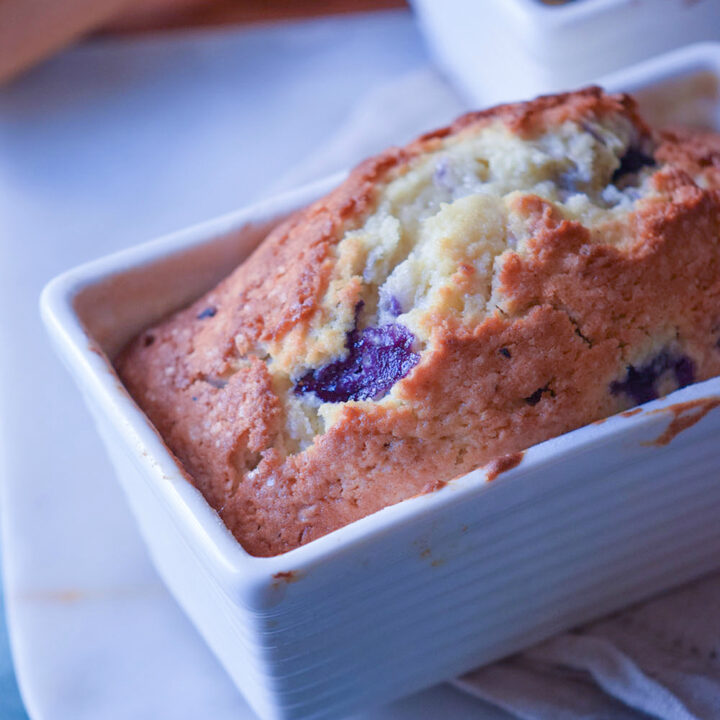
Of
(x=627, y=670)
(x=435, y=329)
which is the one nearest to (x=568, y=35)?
(x=435, y=329)

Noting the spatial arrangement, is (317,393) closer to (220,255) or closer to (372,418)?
(372,418)

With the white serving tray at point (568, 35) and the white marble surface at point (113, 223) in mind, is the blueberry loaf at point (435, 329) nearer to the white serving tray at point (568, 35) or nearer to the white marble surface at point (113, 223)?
the white marble surface at point (113, 223)

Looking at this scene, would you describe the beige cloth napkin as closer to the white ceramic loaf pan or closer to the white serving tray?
the white ceramic loaf pan

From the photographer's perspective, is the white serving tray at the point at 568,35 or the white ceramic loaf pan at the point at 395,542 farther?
the white serving tray at the point at 568,35

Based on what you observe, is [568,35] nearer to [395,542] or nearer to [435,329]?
[435,329]

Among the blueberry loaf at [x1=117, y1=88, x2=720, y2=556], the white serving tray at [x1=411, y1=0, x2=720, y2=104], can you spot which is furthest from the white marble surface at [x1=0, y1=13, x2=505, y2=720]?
the blueberry loaf at [x1=117, y1=88, x2=720, y2=556]

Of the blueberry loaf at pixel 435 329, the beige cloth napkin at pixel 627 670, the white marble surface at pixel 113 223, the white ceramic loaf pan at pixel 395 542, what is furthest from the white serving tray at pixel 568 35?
A: the beige cloth napkin at pixel 627 670

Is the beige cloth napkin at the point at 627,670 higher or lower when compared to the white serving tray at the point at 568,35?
lower
